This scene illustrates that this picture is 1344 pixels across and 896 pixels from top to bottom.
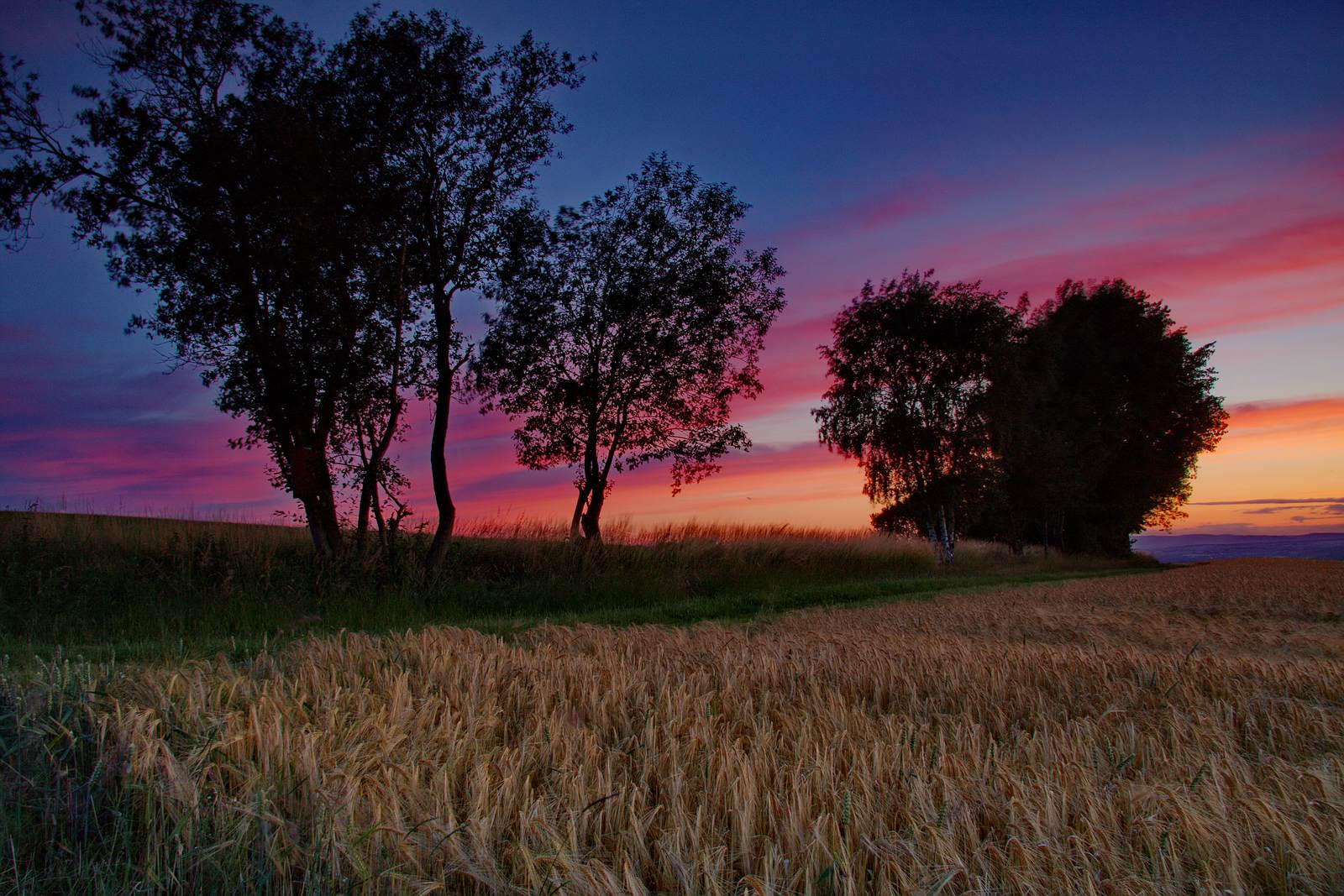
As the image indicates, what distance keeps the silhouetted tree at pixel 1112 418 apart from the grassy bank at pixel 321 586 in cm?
2062

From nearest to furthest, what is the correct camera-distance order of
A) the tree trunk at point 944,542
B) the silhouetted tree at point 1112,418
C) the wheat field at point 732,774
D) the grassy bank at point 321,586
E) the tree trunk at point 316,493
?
the wheat field at point 732,774 → the grassy bank at point 321,586 → the tree trunk at point 316,493 → the tree trunk at point 944,542 → the silhouetted tree at point 1112,418

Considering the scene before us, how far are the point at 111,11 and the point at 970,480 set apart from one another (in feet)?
101

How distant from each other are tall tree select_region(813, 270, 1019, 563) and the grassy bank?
11180 millimetres

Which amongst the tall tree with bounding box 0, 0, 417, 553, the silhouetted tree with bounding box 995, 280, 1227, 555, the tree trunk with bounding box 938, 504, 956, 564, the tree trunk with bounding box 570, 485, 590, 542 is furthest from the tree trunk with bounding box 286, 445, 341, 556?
the silhouetted tree with bounding box 995, 280, 1227, 555

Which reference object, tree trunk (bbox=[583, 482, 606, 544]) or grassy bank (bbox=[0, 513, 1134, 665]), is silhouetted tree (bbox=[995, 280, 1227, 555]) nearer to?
grassy bank (bbox=[0, 513, 1134, 665])

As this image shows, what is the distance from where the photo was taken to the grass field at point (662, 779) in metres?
1.73

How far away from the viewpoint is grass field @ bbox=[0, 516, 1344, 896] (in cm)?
173

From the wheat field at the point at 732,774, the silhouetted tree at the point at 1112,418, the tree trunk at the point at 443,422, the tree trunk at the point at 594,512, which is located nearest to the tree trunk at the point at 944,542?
the silhouetted tree at the point at 1112,418

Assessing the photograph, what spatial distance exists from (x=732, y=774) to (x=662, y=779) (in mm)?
225

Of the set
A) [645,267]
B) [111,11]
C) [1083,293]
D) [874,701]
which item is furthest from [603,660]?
[1083,293]

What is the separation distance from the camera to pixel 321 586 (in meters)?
11.6

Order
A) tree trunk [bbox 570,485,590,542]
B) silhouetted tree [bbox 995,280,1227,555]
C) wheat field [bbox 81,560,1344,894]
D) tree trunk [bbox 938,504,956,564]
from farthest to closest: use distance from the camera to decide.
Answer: silhouetted tree [bbox 995,280,1227,555] → tree trunk [bbox 938,504,956,564] → tree trunk [bbox 570,485,590,542] → wheat field [bbox 81,560,1344,894]

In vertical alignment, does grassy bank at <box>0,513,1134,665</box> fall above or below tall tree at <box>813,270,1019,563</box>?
below

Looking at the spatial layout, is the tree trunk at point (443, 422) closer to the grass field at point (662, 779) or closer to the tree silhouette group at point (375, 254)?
the tree silhouette group at point (375, 254)
